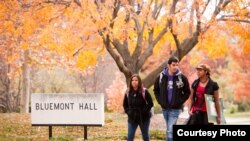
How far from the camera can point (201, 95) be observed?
1020 centimetres

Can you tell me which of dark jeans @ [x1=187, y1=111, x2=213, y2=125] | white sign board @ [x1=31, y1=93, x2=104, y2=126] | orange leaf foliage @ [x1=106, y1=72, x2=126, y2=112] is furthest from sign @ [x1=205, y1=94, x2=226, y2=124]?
orange leaf foliage @ [x1=106, y1=72, x2=126, y2=112]

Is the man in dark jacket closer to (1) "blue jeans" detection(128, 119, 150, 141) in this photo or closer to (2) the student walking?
(2) the student walking

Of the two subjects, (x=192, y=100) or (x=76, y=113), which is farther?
(x=76, y=113)

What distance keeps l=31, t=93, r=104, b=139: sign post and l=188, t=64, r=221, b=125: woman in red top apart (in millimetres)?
5249

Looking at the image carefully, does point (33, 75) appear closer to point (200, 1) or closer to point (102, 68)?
point (102, 68)

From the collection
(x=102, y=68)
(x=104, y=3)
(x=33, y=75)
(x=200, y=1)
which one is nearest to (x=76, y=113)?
(x=104, y=3)

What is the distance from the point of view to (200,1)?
18.6m

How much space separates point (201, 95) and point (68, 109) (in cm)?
615

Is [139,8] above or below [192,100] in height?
above

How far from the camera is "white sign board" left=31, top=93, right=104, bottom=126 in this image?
15352mm

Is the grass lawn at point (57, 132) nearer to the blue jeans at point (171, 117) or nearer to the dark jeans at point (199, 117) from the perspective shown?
the blue jeans at point (171, 117)

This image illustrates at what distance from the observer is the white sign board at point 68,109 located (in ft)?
50.4

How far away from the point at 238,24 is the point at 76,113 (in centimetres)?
896

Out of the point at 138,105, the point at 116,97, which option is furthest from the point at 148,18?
the point at 116,97
